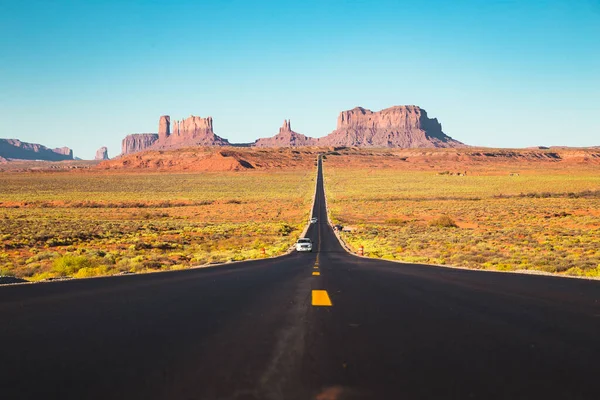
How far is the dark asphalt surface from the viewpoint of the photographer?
13.1 feet

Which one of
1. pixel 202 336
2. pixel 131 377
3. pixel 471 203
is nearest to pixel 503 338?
pixel 202 336

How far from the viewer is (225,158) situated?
19025cm

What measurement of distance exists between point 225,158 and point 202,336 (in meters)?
188

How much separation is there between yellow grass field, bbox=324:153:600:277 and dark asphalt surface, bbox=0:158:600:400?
11.0 m

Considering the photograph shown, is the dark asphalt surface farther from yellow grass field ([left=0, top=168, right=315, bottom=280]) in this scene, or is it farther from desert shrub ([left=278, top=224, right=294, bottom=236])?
desert shrub ([left=278, top=224, right=294, bottom=236])

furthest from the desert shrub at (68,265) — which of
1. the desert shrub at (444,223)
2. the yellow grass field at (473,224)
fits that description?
the desert shrub at (444,223)

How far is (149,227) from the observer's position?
50188 millimetres

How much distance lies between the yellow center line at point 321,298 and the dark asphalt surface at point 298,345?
16 cm

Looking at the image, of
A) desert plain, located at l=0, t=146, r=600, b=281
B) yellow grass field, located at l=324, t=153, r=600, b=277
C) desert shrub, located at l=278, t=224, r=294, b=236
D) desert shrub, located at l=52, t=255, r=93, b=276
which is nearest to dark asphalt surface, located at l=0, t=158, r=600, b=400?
desert plain, located at l=0, t=146, r=600, b=281

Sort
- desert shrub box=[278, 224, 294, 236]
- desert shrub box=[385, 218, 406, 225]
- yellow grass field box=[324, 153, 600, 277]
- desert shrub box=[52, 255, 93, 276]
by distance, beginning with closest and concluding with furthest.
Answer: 1. desert shrub box=[52, 255, 93, 276]
2. yellow grass field box=[324, 153, 600, 277]
3. desert shrub box=[278, 224, 294, 236]
4. desert shrub box=[385, 218, 406, 225]

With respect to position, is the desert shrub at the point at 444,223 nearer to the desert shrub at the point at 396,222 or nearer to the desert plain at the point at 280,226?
→ the desert plain at the point at 280,226

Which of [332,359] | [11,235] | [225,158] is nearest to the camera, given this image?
[332,359]

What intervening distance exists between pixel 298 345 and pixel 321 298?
11.8 feet

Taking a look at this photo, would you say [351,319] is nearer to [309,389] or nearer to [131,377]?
[309,389]
